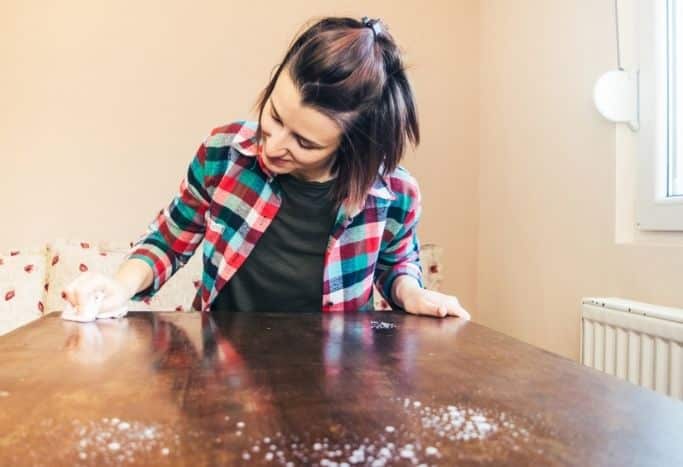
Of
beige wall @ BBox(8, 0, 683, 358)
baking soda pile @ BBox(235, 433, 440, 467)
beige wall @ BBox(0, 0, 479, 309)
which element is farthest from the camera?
beige wall @ BBox(0, 0, 479, 309)

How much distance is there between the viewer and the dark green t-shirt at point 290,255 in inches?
40.9

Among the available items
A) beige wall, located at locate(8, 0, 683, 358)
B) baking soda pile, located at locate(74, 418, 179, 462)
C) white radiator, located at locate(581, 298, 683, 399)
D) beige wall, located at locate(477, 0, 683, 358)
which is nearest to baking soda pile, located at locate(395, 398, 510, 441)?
baking soda pile, located at locate(74, 418, 179, 462)

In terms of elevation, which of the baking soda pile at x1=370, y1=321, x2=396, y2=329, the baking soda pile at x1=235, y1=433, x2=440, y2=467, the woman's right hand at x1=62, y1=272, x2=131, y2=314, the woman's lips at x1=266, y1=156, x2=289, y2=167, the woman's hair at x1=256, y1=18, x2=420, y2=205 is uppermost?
the woman's hair at x1=256, y1=18, x2=420, y2=205

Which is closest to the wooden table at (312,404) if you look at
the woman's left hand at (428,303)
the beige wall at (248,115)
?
the woman's left hand at (428,303)

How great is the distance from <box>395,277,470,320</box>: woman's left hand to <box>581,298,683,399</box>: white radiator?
17.1 inches

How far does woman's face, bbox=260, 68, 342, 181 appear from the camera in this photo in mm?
845

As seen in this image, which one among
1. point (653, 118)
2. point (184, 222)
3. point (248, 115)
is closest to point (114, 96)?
point (248, 115)

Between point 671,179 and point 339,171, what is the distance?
0.80 meters

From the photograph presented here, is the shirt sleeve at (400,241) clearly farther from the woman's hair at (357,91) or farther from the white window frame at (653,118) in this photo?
the white window frame at (653,118)

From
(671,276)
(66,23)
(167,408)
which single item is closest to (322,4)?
(66,23)

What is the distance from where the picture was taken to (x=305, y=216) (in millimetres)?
1050

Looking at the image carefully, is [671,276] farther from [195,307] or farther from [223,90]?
[223,90]

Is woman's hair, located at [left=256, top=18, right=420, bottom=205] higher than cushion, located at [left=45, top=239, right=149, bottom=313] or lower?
higher

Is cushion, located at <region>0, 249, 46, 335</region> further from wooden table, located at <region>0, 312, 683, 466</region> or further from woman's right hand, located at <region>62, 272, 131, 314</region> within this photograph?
wooden table, located at <region>0, 312, 683, 466</region>
